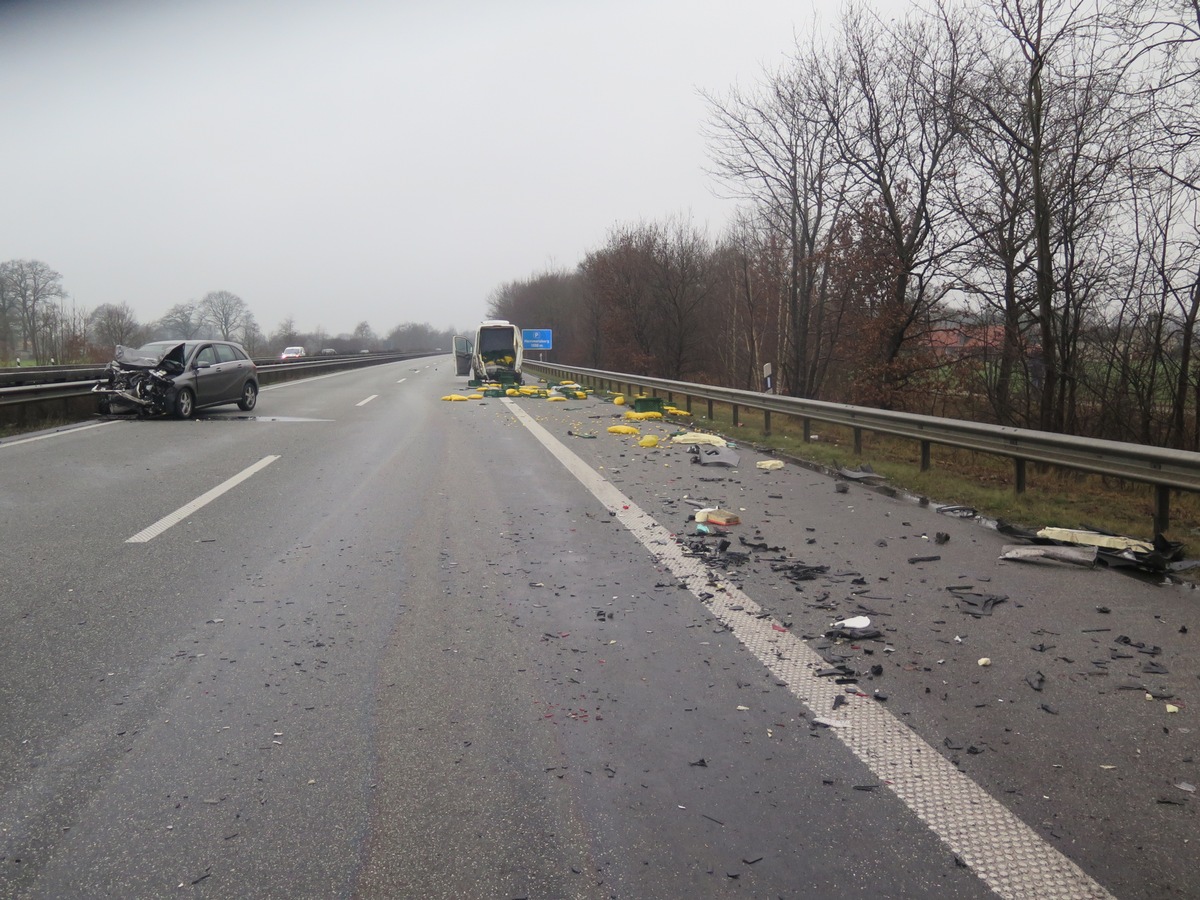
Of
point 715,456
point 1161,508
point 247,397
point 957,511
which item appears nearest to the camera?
point 1161,508

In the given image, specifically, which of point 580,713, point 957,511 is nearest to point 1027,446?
point 957,511

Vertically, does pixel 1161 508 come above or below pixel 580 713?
above

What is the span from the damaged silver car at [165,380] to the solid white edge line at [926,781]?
14785mm

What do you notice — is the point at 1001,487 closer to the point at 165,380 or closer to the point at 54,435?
the point at 54,435

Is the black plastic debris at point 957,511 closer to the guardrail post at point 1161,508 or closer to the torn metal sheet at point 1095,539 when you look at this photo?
the torn metal sheet at point 1095,539

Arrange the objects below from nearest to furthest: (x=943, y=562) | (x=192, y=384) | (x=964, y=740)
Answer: (x=964, y=740), (x=943, y=562), (x=192, y=384)

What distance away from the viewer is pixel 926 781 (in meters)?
3.04

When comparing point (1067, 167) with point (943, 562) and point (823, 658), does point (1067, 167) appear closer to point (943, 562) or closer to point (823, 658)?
point (943, 562)

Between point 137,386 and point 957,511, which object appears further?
point 137,386

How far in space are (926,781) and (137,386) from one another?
17.3 m

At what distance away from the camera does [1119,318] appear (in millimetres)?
15828

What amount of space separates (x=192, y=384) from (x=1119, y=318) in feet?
61.0

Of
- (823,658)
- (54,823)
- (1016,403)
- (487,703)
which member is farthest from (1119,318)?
(54,823)

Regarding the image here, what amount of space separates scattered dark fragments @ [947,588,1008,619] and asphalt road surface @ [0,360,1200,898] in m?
0.04
